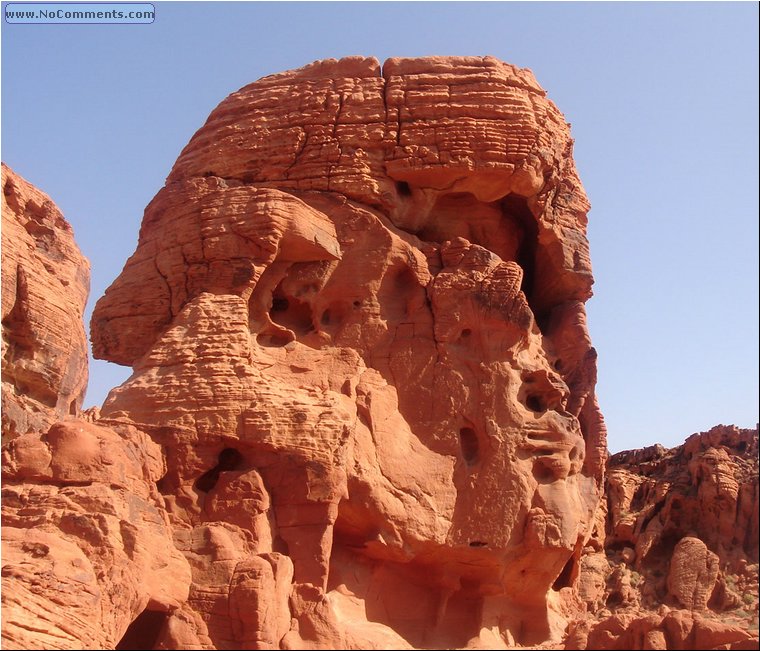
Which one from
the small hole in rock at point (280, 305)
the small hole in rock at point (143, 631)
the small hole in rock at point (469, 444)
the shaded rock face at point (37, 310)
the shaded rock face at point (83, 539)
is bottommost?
the small hole in rock at point (143, 631)

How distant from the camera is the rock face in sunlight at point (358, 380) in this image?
16.2 metres

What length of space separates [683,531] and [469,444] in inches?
633

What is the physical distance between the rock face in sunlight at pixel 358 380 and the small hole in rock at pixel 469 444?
12 centimetres

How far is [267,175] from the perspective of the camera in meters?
19.6

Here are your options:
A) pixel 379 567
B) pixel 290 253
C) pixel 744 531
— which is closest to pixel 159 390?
pixel 290 253

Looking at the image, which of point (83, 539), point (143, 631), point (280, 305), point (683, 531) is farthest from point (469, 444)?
point (683, 531)

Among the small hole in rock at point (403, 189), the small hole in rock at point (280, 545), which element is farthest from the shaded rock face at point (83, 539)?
the small hole in rock at point (403, 189)

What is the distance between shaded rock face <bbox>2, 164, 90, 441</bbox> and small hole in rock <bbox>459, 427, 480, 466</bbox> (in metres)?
10.2

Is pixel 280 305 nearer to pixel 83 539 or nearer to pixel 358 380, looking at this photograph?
pixel 358 380

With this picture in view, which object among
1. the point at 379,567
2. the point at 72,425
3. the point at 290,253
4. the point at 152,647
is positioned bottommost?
the point at 152,647

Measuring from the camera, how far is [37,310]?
26.3 metres

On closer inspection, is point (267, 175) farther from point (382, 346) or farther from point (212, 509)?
point (212, 509)

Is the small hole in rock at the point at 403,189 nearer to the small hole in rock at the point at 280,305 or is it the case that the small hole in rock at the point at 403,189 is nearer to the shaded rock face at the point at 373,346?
the shaded rock face at the point at 373,346

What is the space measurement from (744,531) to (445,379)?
49.6ft
